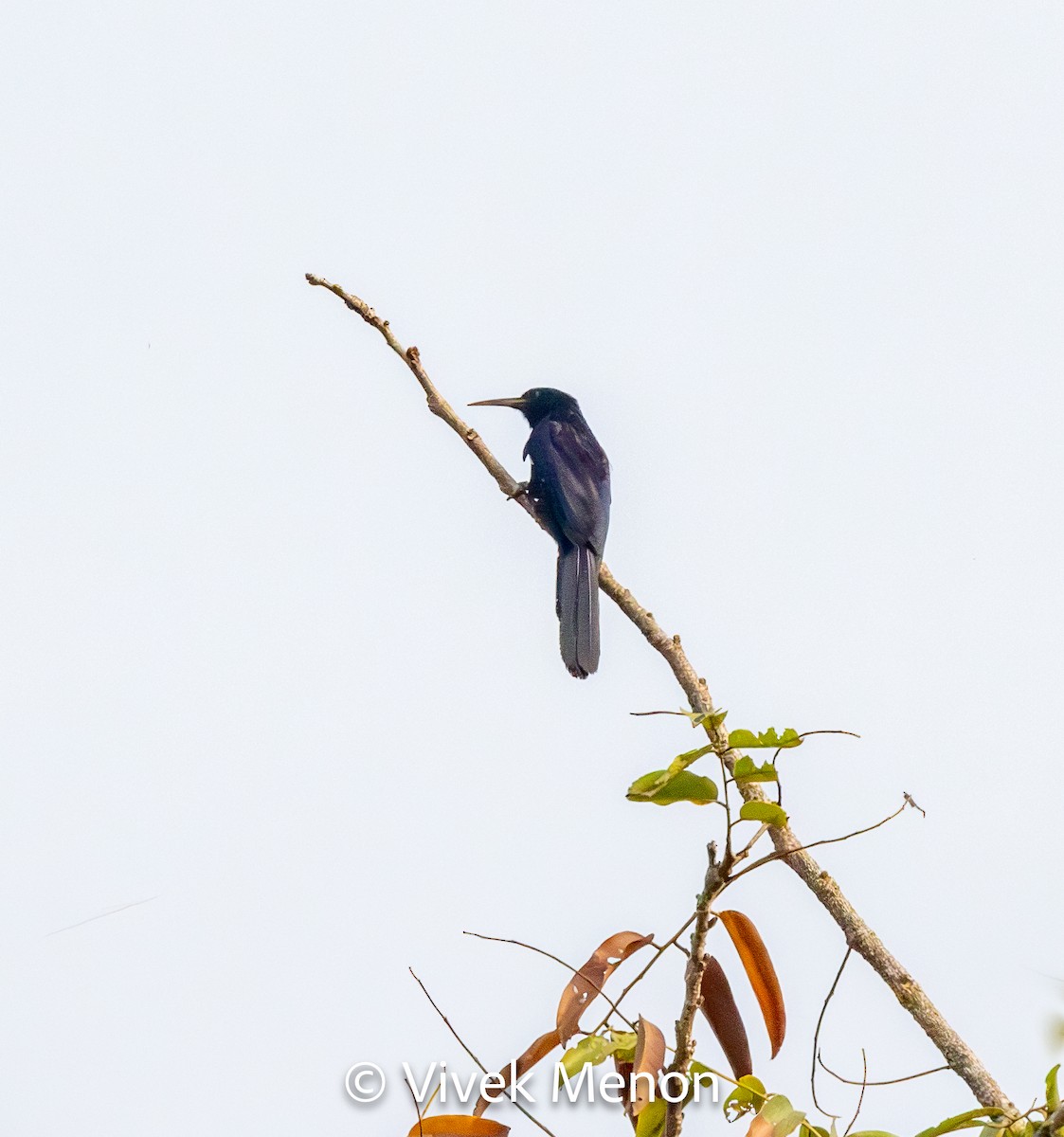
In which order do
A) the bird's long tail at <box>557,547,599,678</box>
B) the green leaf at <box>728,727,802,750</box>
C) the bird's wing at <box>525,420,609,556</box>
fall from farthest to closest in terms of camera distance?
the bird's wing at <box>525,420,609,556</box>, the bird's long tail at <box>557,547,599,678</box>, the green leaf at <box>728,727,802,750</box>

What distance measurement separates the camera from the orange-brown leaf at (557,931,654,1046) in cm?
256

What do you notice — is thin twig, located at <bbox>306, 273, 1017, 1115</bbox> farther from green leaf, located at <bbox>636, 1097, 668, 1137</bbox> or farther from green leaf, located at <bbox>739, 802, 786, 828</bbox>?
green leaf, located at <bbox>636, 1097, 668, 1137</bbox>

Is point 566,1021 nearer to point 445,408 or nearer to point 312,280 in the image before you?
point 445,408

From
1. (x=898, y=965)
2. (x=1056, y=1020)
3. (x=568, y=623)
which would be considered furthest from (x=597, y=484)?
(x=1056, y=1020)

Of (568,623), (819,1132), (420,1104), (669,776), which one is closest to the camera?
(669,776)

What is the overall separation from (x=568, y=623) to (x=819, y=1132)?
3.58 m

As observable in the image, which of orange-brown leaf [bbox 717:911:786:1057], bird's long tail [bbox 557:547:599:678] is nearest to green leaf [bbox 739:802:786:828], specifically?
orange-brown leaf [bbox 717:911:786:1057]

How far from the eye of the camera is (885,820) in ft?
8.14

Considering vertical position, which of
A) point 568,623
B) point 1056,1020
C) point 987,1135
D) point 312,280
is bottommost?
point 987,1135

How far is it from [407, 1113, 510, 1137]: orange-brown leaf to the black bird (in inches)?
114

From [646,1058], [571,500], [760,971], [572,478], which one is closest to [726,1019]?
[760,971]

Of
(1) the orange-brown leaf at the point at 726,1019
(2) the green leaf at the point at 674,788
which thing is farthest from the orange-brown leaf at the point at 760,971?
(2) the green leaf at the point at 674,788

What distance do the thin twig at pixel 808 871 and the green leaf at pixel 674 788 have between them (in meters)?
0.07

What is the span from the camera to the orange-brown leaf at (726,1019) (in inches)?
103
